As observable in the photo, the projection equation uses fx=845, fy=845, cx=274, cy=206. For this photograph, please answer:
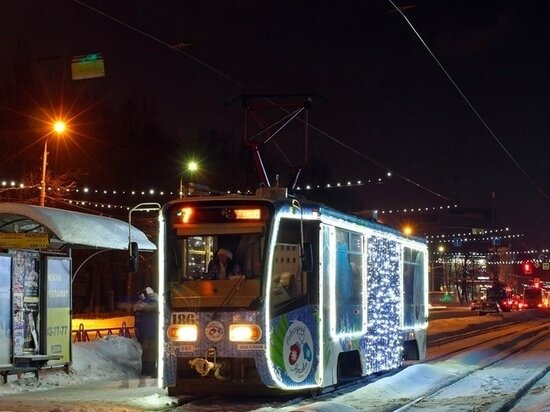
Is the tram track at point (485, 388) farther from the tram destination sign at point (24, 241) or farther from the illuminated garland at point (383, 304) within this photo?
the tram destination sign at point (24, 241)

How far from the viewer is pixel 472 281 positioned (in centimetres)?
9581

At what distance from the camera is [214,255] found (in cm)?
1260

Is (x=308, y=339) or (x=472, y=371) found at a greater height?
(x=308, y=339)

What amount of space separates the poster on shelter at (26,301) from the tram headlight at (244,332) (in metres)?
4.97

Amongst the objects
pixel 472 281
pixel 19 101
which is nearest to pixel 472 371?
pixel 19 101

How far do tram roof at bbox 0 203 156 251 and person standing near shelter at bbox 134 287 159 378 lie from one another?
1.31 metres

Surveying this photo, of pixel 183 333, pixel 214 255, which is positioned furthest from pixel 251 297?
pixel 183 333

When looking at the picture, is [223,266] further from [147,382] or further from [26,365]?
[26,365]

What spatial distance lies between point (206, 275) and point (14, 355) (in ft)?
14.7

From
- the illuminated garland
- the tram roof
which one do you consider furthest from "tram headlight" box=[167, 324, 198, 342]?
the illuminated garland

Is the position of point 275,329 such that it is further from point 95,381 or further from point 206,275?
point 95,381

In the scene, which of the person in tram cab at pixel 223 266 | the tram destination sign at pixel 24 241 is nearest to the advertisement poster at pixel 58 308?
the tram destination sign at pixel 24 241

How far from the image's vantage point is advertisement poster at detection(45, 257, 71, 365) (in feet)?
52.0

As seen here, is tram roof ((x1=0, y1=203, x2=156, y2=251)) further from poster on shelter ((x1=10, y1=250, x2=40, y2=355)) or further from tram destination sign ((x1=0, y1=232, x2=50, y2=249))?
poster on shelter ((x1=10, y1=250, x2=40, y2=355))
